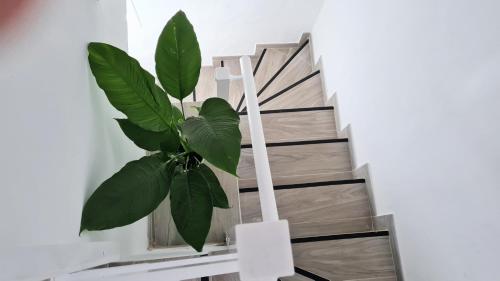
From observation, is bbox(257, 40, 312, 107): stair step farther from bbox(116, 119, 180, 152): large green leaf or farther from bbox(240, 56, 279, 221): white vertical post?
Result: bbox(240, 56, 279, 221): white vertical post

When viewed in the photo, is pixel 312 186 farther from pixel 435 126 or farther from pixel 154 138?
pixel 154 138

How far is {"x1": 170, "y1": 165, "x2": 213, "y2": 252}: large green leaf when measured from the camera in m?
1.18

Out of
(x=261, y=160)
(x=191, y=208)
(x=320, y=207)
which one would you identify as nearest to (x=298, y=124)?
(x=320, y=207)

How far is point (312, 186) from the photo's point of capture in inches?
84.7

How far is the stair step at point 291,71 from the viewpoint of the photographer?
10.2 feet

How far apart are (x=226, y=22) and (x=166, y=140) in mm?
1922

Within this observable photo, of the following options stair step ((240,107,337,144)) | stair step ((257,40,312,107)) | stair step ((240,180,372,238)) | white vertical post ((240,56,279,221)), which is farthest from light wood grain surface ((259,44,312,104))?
white vertical post ((240,56,279,221))

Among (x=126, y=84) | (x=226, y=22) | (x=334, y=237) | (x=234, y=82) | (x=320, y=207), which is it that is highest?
(x=226, y=22)

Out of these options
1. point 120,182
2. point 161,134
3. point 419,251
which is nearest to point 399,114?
point 419,251

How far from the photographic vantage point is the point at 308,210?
211 centimetres

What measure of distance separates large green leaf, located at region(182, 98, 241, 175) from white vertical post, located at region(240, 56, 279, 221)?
170mm

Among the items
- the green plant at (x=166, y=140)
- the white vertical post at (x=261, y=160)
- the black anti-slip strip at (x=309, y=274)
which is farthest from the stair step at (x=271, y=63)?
the white vertical post at (x=261, y=160)

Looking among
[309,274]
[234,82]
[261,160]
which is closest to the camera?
[261,160]

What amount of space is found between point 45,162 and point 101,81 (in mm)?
400
